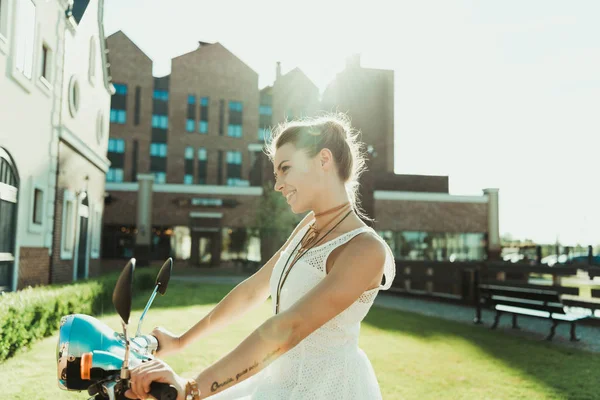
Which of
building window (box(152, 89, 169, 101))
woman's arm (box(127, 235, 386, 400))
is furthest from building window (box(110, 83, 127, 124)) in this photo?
woman's arm (box(127, 235, 386, 400))

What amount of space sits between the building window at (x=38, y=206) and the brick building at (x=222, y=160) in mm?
24206

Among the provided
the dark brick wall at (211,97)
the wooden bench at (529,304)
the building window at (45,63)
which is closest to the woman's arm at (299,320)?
the wooden bench at (529,304)

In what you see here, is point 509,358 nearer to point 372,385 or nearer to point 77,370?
point 372,385

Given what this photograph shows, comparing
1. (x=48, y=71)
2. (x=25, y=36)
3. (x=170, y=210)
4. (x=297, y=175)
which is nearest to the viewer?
(x=297, y=175)

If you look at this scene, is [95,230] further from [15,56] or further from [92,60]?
[15,56]

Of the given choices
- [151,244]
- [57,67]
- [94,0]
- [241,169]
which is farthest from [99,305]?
[241,169]

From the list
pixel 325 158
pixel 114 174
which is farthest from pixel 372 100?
pixel 325 158

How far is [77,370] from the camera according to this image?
164cm

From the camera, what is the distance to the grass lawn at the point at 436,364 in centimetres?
620

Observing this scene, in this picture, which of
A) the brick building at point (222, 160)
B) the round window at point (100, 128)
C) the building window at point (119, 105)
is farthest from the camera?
the building window at point (119, 105)

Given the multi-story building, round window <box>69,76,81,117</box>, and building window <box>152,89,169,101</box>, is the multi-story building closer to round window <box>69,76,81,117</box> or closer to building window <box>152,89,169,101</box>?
round window <box>69,76,81,117</box>

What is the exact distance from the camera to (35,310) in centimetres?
872

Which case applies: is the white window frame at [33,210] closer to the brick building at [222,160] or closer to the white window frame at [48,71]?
the white window frame at [48,71]

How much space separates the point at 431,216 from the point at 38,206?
31.5 metres
